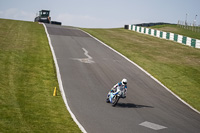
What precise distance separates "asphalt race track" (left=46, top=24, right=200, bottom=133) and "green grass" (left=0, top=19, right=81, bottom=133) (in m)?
0.91

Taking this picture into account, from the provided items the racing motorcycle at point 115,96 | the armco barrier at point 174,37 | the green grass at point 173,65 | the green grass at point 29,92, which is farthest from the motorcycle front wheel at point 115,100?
the armco barrier at point 174,37

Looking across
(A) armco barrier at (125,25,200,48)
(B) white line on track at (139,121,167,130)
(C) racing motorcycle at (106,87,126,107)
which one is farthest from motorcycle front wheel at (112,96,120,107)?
(A) armco barrier at (125,25,200,48)

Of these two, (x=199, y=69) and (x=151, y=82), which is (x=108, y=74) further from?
(x=199, y=69)

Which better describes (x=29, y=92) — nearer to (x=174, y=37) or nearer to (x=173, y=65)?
(x=173, y=65)

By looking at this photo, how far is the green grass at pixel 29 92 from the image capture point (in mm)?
A: 11219

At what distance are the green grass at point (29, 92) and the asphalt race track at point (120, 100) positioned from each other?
0.91m

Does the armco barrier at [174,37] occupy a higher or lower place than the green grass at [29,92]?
higher

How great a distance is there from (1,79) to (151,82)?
10649 millimetres

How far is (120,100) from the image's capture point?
1675 cm

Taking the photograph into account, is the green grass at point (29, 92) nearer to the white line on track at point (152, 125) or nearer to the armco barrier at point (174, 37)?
the white line on track at point (152, 125)

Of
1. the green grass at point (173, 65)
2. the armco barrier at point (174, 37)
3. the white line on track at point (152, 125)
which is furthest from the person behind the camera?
the armco barrier at point (174, 37)

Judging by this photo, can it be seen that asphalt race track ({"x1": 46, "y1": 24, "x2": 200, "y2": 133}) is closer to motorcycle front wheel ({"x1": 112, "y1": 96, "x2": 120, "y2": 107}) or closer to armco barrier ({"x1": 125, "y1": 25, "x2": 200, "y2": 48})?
motorcycle front wheel ({"x1": 112, "y1": 96, "x2": 120, "y2": 107})

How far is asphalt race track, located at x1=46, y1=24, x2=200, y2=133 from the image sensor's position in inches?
495

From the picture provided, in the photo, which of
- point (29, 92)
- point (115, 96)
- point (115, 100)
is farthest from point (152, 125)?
point (29, 92)
